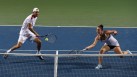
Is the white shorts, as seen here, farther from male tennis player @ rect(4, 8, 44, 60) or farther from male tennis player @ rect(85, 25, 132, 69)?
male tennis player @ rect(85, 25, 132, 69)

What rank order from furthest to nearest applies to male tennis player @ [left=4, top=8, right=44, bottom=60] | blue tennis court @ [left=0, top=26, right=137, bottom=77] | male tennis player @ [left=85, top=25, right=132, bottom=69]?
male tennis player @ [left=4, top=8, right=44, bottom=60] → male tennis player @ [left=85, top=25, right=132, bottom=69] → blue tennis court @ [left=0, top=26, right=137, bottom=77]

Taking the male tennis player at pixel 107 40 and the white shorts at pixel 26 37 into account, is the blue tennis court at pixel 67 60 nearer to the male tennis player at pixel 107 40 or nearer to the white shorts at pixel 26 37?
the male tennis player at pixel 107 40

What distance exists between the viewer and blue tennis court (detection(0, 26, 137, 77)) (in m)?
9.37

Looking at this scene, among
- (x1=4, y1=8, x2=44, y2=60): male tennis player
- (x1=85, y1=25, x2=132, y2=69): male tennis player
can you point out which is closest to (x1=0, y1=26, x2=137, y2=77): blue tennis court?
(x1=85, y1=25, x2=132, y2=69): male tennis player

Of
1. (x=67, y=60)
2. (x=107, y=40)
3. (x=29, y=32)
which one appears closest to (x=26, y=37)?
(x=29, y=32)

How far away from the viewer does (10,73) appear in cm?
929

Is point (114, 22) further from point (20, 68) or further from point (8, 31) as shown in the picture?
point (20, 68)

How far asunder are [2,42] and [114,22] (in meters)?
4.71

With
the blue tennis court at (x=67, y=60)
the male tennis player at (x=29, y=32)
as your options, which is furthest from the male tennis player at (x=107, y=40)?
the male tennis player at (x=29, y=32)

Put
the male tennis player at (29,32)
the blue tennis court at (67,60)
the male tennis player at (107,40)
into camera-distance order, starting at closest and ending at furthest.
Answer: the blue tennis court at (67,60) → the male tennis player at (107,40) → the male tennis player at (29,32)

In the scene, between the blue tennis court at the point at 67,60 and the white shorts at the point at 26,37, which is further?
the white shorts at the point at 26,37

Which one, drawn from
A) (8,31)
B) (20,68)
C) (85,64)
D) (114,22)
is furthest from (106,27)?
(20,68)

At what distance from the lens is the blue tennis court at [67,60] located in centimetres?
937

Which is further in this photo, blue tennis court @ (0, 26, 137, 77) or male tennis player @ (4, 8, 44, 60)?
male tennis player @ (4, 8, 44, 60)
